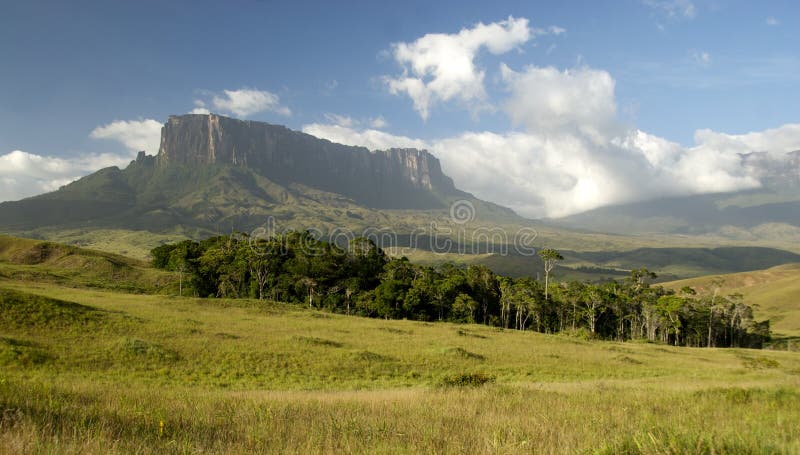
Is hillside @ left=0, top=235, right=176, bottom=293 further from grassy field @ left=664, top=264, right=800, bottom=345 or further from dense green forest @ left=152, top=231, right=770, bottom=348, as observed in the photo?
grassy field @ left=664, top=264, right=800, bottom=345

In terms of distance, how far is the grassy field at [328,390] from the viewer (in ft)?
17.3

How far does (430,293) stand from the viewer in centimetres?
7400

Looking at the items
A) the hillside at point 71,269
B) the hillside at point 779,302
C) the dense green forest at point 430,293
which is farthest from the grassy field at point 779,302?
the hillside at point 71,269

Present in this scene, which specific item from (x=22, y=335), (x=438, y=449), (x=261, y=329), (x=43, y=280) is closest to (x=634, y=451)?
(x=438, y=449)

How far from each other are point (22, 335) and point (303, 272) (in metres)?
50.0

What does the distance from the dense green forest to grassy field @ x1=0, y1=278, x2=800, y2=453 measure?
22338 mm

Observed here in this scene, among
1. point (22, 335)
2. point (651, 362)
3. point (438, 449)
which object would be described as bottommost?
point (651, 362)

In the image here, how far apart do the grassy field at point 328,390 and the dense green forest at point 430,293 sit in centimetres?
2234

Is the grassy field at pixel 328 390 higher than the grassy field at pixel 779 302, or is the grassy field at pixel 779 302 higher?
the grassy field at pixel 328 390

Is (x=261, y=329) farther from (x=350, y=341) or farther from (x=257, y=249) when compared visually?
(x=257, y=249)

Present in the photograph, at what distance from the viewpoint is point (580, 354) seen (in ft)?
124

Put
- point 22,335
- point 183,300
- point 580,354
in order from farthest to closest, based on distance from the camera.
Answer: point 183,300 < point 580,354 < point 22,335

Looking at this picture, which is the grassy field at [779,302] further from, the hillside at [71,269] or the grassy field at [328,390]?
the hillside at [71,269]

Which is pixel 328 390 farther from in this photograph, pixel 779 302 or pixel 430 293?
pixel 779 302
